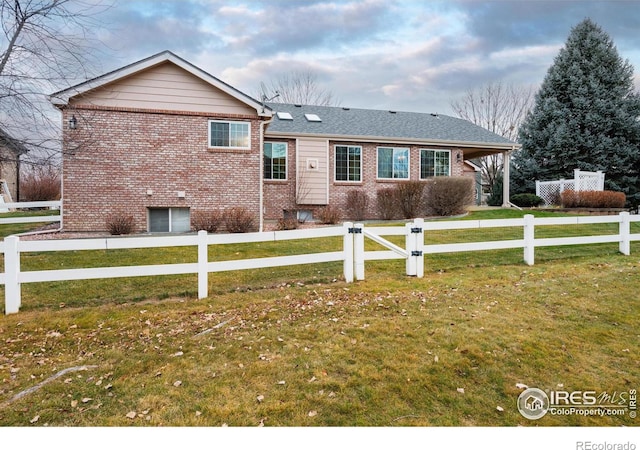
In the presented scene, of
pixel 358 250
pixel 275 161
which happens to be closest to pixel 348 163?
pixel 275 161

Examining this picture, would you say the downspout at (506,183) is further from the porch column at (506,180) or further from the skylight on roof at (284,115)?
the skylight on roof at (284,115)

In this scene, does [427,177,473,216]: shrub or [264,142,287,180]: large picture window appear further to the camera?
[264,142,287,180]: large picture window

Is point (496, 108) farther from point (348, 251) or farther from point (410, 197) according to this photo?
point (348, 251)

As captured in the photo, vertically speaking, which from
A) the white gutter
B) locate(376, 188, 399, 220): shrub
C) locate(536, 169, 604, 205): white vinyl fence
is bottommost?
locate(376, 188, 399, 220): shrub

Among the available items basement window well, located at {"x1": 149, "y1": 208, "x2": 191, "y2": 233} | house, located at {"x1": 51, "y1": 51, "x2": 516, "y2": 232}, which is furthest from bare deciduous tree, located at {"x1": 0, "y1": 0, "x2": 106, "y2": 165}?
basement window well, located at {"x1": 149, "y1": 208, "x2": 191, "y2": 233}

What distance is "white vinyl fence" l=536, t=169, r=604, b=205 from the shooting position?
17.0 metres

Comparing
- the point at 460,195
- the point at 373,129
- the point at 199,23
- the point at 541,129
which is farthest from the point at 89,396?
the point at 541,129

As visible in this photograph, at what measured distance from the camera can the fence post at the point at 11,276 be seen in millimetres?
5008

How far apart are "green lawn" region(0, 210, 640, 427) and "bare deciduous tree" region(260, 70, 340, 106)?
3067 cm

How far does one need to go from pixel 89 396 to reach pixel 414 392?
2.66 m

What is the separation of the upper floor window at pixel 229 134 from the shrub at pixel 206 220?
2.25 meters

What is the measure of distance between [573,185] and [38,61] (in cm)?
2002

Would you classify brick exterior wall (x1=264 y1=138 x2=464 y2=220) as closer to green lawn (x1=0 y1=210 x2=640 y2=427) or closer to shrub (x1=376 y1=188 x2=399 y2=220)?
shrub (x1=376 y1=188 x2=399 y2=220)

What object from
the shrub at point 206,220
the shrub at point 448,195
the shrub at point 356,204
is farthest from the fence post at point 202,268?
the shrub at point 448,195
